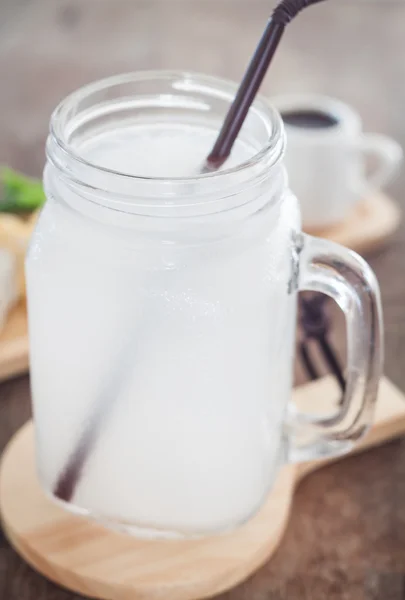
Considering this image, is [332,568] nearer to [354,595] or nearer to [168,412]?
[354,595]

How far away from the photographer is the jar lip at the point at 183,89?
0.42 m

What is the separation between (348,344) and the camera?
20.6 inches

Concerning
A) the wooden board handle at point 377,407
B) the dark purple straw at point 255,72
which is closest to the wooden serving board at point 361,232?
the wooden board handle at point 377,407

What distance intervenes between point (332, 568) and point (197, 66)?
0.77 meters

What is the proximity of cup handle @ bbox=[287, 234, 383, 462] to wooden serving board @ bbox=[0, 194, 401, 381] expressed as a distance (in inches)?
10.3

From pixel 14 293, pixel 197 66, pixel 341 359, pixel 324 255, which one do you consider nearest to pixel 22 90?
pixel 197 66

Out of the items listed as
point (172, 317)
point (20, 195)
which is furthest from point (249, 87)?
point (20, 195)

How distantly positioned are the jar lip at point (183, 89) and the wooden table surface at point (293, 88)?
0.26 m

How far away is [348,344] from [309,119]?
432 millimetres

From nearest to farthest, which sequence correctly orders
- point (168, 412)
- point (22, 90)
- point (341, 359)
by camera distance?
point (168, 412) → point (341, 359) → point (22, 90)

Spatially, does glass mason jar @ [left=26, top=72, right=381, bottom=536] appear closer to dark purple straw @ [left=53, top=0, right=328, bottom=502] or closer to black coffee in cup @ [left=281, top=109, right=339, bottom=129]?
dark purple straw @ [left=53, top=0, right=328, bottom=502]

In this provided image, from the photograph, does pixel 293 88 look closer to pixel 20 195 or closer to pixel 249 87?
pixel 20 195

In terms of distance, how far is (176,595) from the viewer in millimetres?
523

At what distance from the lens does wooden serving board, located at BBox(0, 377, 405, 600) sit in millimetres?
520
